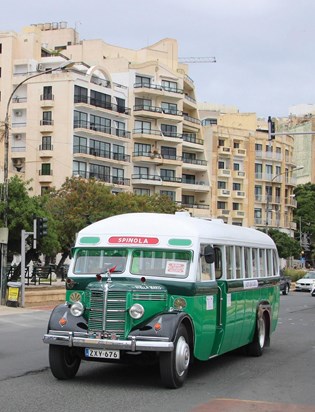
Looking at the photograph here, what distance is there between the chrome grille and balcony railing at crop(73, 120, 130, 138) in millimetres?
62226

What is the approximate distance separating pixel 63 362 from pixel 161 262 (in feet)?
6.95

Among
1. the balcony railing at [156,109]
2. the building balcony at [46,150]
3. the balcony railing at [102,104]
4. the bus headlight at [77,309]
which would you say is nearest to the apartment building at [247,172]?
the balcony railing at [156,109]

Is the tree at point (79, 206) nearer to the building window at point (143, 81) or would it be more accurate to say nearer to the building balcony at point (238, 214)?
the building window at point (143, 81)

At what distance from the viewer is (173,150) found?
8412 cm

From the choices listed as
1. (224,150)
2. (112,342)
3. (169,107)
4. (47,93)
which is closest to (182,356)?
(112,342)

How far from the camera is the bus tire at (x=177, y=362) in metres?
9.84

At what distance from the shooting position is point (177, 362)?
395 inches

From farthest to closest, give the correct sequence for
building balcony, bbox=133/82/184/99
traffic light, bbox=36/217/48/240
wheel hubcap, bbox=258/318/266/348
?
1. building balcony, bbox=133/82/184/99
2. traffic light, bbox=36/217/48/240
3. wheel hubcap, bbox=258/318/266/348

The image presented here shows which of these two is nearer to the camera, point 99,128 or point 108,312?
point 108,312

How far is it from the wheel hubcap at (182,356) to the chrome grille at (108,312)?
33.6 inches

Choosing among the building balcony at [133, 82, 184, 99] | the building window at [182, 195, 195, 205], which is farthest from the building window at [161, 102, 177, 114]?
the building window at [182, 195, 195, 205]

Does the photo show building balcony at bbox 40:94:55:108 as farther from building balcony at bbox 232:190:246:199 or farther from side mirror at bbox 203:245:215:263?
side mirror at bbox 203:245:215:263

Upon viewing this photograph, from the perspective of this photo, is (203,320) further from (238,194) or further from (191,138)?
(238,194)

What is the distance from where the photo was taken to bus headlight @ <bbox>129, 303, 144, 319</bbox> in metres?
9.96
